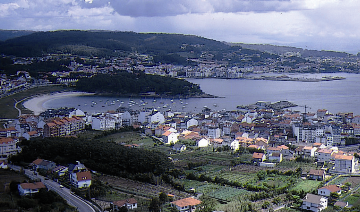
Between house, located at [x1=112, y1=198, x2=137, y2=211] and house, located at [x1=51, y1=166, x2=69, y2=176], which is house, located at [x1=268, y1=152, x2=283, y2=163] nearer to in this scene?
house, located at [x1=112, y1=198, x2=137, y2=211]

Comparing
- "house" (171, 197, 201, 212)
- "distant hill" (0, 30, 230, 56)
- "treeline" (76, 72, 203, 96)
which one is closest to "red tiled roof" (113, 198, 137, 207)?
"house" (171, 197, 201, 212)

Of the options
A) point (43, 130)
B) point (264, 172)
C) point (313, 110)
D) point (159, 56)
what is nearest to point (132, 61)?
point (159, 56)

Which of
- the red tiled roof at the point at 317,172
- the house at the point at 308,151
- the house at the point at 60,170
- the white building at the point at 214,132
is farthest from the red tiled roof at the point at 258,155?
the house at the point at 60,170

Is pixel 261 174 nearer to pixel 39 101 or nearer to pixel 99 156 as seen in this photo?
pixel 99 156

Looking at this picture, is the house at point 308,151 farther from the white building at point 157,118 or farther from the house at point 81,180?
the white building at point 157,118

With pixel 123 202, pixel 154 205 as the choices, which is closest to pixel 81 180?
pixel 123 202

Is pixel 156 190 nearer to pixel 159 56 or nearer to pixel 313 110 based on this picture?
pixel 313 110

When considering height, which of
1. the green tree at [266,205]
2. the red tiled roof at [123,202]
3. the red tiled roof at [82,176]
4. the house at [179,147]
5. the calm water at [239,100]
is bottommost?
the calm water at [239,100]
